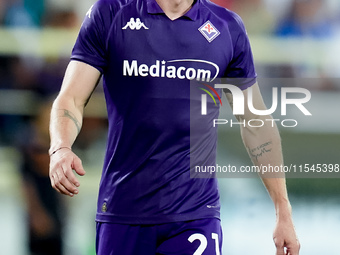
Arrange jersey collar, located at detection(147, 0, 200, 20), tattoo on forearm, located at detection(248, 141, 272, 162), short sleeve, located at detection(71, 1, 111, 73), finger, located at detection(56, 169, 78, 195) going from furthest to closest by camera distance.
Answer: tattoo on forearm, located at detection(248, 141, 272, 162), jersey collar, located at detection(147, 0, 200, 20), short sleeve, located at detection(71, 1, 111, 73), finger, located at detection(56, 169, 78, 195)

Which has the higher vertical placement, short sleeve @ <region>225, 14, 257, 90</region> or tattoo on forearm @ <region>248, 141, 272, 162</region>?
short sleeve @ <region>225, 14, 257, 90</region>

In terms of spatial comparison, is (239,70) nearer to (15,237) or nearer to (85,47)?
(85,47)

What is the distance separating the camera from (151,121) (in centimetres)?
334

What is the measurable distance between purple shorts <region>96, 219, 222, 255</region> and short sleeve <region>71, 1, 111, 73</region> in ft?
2.40

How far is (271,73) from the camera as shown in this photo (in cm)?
773

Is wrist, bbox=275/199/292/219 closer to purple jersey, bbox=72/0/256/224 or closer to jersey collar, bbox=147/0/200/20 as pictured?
purple jersey, bbox=72/0/256/224

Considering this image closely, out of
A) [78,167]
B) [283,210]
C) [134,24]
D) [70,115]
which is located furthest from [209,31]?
[78,167]

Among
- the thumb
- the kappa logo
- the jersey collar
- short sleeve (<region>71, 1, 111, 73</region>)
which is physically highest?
the jersey collar

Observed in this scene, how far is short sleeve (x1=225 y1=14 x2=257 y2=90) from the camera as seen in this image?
3.59m

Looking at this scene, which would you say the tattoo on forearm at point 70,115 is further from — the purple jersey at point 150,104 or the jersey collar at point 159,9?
the jersey collar at point 159,9

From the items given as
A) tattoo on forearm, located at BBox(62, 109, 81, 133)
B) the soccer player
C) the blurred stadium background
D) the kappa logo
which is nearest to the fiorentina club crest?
the soccer player

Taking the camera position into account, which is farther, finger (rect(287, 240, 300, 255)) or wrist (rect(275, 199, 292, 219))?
wrist (rect(275, 199, 292, 219))

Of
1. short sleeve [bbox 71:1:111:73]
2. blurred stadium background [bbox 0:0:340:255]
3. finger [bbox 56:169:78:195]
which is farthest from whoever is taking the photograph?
blurred stadium background [bbox 0:0:340:255]

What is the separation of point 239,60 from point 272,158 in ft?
1.66
